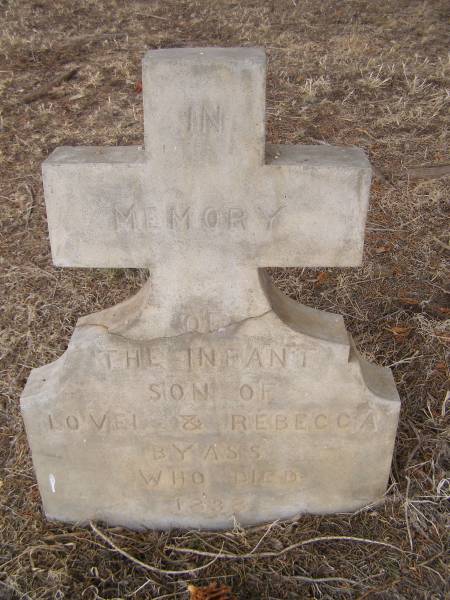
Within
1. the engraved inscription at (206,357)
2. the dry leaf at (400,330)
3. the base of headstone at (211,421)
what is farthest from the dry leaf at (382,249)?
the engraved inscription at (206,357)

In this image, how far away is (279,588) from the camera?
7.41ft

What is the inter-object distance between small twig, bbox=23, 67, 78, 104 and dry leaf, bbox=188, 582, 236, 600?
489 cm

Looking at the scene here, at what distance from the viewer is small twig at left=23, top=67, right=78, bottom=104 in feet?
19.7

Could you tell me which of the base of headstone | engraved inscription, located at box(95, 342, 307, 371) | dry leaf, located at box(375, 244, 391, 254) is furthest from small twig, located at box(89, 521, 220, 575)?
dry leaf, located at box(375, 244, 391, 254)

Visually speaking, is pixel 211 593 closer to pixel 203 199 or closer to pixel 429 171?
pixel 203 199

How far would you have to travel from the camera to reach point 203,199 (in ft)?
6.40

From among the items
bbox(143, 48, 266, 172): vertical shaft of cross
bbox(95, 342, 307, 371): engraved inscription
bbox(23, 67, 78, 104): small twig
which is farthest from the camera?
bbox(23, 67, 78, 104): small twig

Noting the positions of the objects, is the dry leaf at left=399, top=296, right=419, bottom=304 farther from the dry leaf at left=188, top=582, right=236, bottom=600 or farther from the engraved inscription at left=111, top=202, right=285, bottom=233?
the dry leaf at left=188, top=582, right=236, bottom=600

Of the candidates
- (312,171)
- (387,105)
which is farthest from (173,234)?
(387,105)

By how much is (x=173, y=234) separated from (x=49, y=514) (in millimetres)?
1228

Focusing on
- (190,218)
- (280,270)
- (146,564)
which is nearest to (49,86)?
(280,270)

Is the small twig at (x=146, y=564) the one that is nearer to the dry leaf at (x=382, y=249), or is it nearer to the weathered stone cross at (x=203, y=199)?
the weathered stone cross at (x=203, y=199)

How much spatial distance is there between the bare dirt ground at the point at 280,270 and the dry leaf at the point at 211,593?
0.15ft

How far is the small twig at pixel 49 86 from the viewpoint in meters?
6.01
